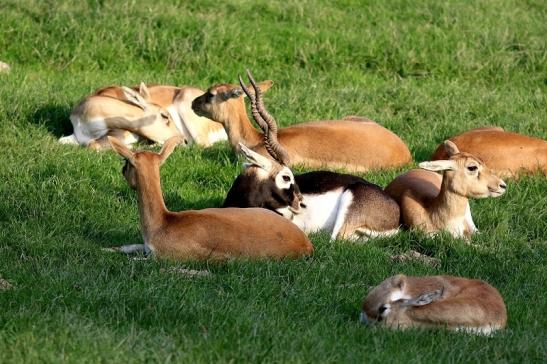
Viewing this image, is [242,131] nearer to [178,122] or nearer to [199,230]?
[178,122]

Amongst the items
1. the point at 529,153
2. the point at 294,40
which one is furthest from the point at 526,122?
the point at 294,40

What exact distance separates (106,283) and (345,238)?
9.12 ft

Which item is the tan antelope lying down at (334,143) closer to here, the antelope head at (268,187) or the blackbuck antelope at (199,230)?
the antelope head at (268,187)

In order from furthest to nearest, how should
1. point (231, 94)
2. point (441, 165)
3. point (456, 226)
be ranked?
point (231, 94), point (456, 226), point (441, 165)

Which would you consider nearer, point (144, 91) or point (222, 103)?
point (222, 103)

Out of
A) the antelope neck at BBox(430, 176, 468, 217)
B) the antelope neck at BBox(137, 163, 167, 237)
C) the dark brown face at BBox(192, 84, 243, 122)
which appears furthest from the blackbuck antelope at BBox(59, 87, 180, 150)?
the antelope neck at BBox(137, 163, 167, 237)

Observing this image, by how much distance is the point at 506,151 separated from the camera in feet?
35.9

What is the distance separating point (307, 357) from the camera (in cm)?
568

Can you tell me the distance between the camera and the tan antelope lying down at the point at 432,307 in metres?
6.53

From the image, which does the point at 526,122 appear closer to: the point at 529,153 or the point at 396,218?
the point at 529,153

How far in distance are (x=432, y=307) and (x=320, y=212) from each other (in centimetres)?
305

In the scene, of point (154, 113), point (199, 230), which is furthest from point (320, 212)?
point (154, 113)

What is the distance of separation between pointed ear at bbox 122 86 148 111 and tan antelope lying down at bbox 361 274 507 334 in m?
6.20

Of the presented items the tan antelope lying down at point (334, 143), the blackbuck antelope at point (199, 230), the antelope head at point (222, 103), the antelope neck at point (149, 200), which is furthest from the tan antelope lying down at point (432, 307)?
the antelope head at point (222, 103)
